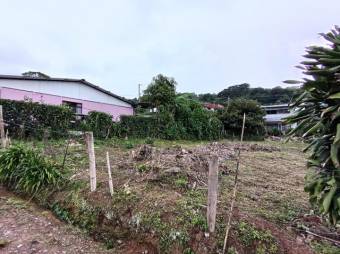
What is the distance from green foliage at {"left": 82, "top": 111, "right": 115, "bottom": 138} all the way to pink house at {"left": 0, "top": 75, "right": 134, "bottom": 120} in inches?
68.3

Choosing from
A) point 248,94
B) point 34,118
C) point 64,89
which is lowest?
point 34,118

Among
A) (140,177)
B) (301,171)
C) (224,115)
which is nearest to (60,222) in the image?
(140,177)

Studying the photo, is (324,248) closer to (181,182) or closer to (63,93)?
(181,182)

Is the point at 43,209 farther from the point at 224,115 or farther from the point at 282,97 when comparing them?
the point at 282,97

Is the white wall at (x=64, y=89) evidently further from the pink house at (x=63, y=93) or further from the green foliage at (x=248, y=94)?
the green foliage at (x=248, y=94)

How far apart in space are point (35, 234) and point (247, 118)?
18.2 metres

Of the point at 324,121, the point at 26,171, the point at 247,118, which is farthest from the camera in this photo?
the point at 247,118

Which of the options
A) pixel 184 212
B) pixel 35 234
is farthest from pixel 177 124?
pixel 184 212

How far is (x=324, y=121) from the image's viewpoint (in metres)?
2.44

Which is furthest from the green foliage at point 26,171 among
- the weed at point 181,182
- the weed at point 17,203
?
the weed at point 181,182

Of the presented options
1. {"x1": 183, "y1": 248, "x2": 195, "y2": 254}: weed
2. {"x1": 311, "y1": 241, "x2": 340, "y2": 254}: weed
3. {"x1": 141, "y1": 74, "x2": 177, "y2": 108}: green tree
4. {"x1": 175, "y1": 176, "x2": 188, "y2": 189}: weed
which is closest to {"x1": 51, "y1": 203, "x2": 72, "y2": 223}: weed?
{"x1": 175, "y1": 176, "x2": 188, "y2": 189}: weed

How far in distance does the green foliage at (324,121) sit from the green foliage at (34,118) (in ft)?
27.5

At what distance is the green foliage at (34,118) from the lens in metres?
10.3

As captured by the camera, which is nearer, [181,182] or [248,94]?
[181,182]
